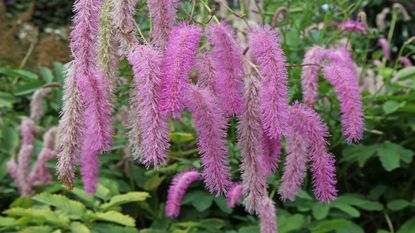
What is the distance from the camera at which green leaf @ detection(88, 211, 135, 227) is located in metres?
1.81

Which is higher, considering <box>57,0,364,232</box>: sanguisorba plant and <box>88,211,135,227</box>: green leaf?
<box>57,0,364,232</box>: sanguisorba plant

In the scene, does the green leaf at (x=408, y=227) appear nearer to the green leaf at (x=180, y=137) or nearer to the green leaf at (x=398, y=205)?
the green leaf at (x=398, y=205)

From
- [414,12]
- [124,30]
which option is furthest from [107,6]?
[414,12]

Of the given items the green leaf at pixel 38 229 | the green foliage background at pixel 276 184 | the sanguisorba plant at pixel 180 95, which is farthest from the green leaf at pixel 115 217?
the sanguisorba plant at pixel 180 95

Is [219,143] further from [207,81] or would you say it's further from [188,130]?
[188,130]

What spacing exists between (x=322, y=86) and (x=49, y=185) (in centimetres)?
100

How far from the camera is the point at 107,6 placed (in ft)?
3.44

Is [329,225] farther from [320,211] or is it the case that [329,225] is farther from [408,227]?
[408,227]

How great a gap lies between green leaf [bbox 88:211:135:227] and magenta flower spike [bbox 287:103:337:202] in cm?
82

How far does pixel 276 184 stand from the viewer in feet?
6.67

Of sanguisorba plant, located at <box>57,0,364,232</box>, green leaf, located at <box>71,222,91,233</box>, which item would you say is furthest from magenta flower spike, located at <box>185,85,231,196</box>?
green leaf, located at <box>71,222,91,233</box>

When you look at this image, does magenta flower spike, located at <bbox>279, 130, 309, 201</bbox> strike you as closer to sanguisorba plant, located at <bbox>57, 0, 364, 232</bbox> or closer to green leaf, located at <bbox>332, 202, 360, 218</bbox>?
sanguisorba plant, located at <bbox>57, 0, 364, 232</bbox>

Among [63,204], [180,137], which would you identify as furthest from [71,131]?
[180,137]

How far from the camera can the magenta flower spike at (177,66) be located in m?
0.92
